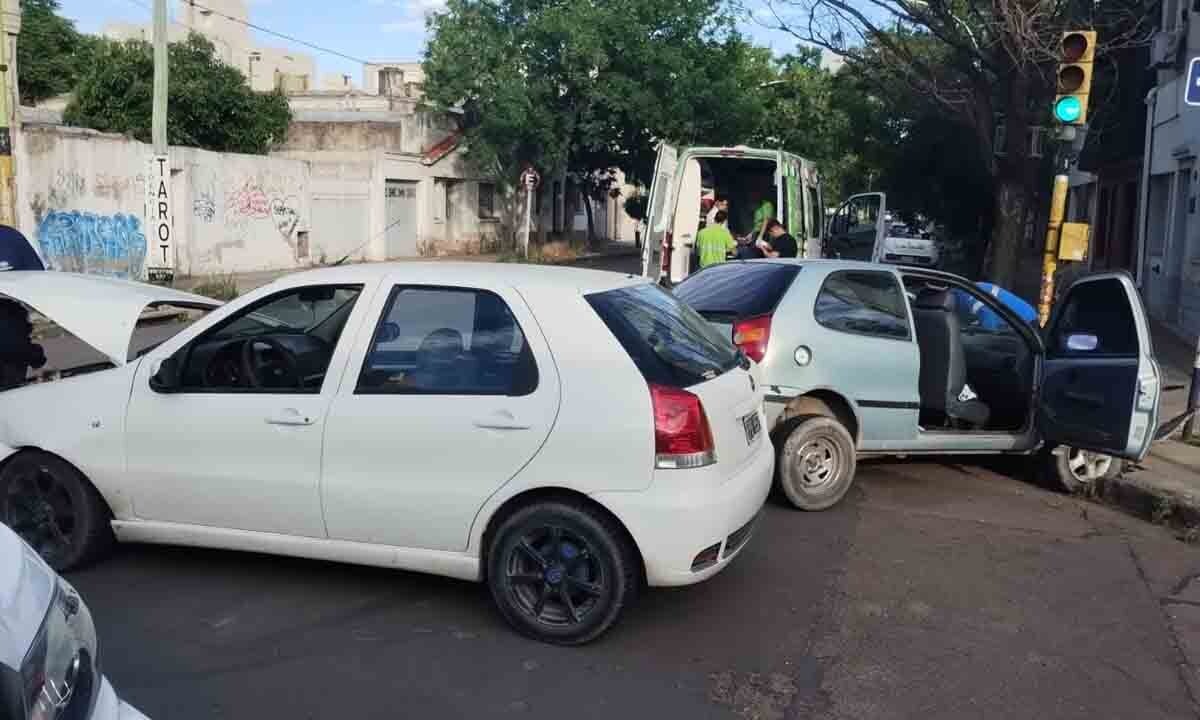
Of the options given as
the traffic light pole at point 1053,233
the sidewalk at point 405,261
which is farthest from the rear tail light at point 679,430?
the traffic light pole at point 1053,233

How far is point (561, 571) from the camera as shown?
4535mm

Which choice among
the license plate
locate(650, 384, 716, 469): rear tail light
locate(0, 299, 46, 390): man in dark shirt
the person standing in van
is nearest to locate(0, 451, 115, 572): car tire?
locate(0, 299, 46, 390): man in dark shirt

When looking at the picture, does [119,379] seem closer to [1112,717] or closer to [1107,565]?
[1112,717]

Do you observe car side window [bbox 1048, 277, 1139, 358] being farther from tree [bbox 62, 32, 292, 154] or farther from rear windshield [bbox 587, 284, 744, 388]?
tree [bbox 62, 32, 292, 154]

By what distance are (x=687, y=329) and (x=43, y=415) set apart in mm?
3025

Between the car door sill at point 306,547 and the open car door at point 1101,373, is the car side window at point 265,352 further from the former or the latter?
the open car door at point 1101,373

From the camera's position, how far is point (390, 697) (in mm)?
4086

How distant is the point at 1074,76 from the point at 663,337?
7356 millimetres

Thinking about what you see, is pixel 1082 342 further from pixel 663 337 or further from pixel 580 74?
pixel 580 74

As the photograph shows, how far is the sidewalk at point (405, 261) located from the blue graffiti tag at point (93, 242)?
1009 mm

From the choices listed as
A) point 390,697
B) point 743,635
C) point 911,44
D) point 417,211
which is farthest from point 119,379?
point 417,211

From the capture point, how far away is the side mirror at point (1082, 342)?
6.89m

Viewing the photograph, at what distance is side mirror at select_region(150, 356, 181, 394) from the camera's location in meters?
4.95

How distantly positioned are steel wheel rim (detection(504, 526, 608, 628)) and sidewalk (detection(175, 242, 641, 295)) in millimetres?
1869
